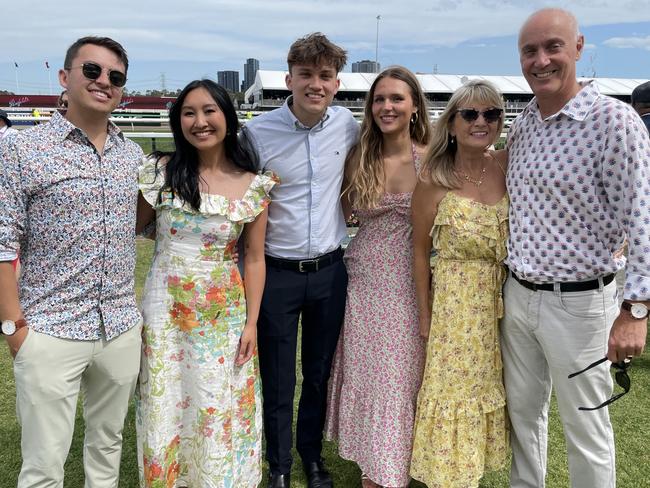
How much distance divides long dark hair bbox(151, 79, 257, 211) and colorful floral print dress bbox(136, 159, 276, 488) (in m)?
0.05

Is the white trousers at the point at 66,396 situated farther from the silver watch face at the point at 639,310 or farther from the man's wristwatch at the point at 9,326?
the silver watch face at the point at 639,310

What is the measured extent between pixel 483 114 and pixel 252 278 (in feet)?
4.47

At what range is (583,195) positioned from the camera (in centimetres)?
216

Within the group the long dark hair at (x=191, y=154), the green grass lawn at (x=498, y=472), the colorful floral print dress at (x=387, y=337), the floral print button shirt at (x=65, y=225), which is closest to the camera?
the floral print button shirt at (x=65, y=225)

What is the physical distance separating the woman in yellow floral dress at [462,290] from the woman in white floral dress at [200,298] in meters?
0.85

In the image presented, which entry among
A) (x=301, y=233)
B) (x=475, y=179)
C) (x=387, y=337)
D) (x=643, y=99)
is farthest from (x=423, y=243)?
(x=643, y=99)

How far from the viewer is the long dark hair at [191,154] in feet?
7.80

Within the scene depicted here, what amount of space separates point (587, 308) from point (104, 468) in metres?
2.27

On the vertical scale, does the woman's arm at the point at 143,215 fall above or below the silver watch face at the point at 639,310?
above

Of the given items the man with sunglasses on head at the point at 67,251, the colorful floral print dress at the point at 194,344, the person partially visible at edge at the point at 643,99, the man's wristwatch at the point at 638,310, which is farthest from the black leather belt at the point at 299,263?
the person partially visible at edge at the point at 643,99

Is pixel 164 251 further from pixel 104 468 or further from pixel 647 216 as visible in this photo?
pixel 647 216

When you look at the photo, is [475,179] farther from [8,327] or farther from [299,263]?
[8,327]

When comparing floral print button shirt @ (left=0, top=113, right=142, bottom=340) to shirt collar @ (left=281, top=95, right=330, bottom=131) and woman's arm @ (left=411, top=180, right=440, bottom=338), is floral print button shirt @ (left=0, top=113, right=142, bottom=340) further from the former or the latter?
woman's arm @ (left=411, top=180, right=440, bottom=338)

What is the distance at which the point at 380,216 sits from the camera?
277cm
